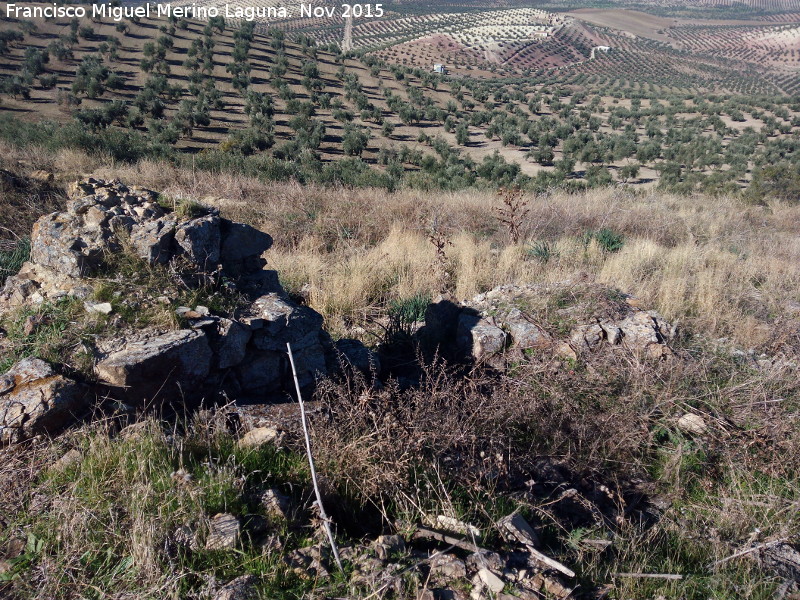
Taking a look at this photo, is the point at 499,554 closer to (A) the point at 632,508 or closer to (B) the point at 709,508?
(A) the point at 632,508

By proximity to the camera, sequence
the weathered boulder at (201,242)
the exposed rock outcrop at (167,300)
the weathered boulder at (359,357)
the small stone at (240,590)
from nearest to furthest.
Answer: the small stone at (240,590) → the exposed rock outcrop at (167,300) → the weathered boulder at (201,242) → the weathered boulder at (359,357)

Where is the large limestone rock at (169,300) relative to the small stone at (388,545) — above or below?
above

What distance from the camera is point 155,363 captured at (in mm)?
3004

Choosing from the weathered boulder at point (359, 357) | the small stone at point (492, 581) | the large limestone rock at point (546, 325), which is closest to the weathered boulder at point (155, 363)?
the weathered boulder at point (359, 357)

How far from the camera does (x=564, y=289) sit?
5.38 metres

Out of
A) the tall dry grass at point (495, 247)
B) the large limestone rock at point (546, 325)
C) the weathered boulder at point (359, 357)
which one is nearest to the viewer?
the weathered boulder at point (359, 357)

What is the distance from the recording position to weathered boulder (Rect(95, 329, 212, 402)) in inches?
115

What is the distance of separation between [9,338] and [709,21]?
4934 inches

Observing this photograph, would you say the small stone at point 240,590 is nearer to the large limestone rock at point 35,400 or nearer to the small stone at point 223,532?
the small stone at point 223,532

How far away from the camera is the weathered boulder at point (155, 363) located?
9.57ft

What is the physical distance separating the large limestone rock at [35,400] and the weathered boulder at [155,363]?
0.21 m

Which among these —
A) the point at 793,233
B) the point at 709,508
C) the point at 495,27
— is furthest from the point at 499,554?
the point at 495,27

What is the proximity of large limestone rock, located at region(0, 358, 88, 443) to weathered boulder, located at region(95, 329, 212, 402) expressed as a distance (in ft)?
0.69

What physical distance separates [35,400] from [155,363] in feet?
1.97
